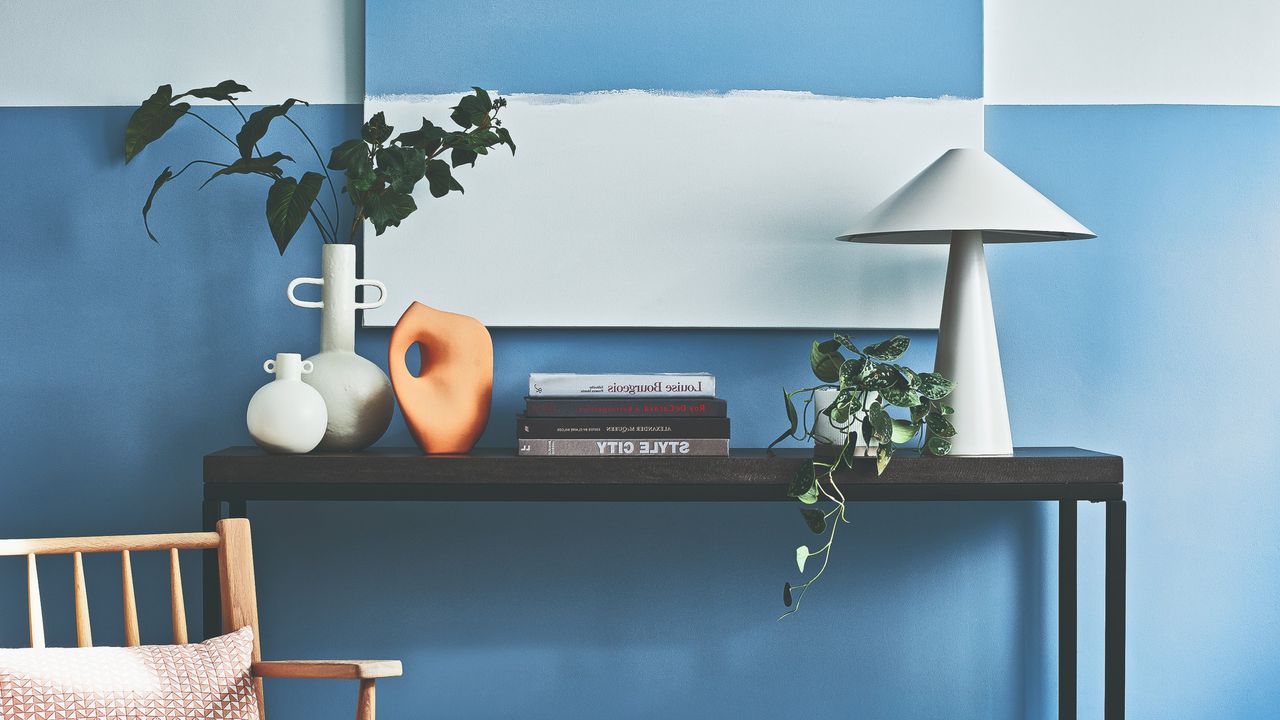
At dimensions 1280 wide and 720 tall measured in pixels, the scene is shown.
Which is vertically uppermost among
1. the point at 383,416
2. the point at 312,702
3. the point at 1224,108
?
the point at 1224,108

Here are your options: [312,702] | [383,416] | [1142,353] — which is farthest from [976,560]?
[312,702]

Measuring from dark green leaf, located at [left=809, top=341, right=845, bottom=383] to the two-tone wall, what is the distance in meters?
0.26

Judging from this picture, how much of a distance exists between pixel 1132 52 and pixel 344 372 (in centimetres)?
158

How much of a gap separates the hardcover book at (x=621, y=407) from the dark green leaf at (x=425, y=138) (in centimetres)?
48

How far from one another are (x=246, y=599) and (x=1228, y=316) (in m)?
1.82

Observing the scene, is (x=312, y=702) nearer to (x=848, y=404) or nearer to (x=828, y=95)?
(x=848, y=404)

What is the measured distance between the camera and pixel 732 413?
1.83 metres

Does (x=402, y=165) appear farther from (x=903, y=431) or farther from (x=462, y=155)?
(x=903, y=431)

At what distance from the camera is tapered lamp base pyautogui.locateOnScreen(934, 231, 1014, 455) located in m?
1.57

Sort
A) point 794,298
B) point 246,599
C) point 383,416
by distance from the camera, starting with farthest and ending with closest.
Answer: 1. point 794,298
2. point 383,416
3. point 246,599

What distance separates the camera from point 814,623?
1835mm

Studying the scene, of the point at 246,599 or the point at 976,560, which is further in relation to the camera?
the point at 976,560

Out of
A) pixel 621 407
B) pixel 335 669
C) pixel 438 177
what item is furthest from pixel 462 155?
pixel 335 669

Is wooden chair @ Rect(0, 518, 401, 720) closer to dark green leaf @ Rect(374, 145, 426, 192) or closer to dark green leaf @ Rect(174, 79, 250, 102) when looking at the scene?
dark green leaf @ Rect(374, 145, 426, 192)
